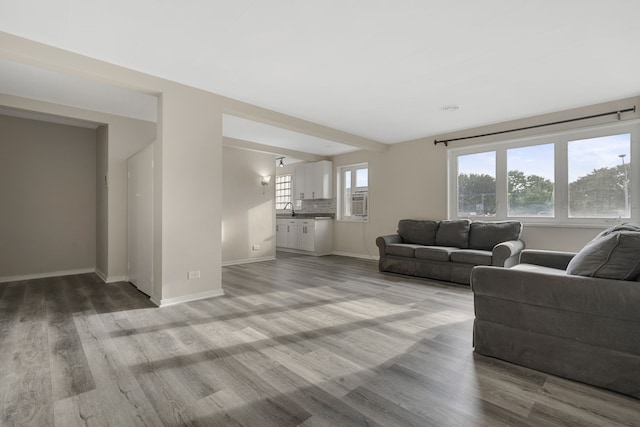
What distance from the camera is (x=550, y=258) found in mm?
3004

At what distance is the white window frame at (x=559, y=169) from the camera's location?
12.8 feet

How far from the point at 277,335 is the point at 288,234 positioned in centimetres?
551

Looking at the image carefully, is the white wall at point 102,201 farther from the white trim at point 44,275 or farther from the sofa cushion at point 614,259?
the sofa cushion at point 614,259

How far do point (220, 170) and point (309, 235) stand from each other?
3.89 metres

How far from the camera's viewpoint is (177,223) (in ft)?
11.3

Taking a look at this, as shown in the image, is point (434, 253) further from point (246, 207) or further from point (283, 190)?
point (283, 190)

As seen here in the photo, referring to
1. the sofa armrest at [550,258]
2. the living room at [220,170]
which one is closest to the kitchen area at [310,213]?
the living room at [220,170]

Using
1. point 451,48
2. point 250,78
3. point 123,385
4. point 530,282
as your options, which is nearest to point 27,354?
point 123,385

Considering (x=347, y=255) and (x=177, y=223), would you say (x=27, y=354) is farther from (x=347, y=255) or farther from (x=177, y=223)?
(x=347, y=255)

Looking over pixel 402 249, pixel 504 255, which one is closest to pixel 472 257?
pixel 504 255

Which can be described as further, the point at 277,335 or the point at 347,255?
the point at 347,255

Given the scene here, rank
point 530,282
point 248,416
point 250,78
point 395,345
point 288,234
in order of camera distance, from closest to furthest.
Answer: point 248,416, point 530,282, point 395,345, point 250,78, point 288,234

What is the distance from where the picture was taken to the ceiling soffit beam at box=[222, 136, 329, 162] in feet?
19.9

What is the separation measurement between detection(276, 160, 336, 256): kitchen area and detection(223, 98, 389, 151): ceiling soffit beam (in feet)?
5.60
